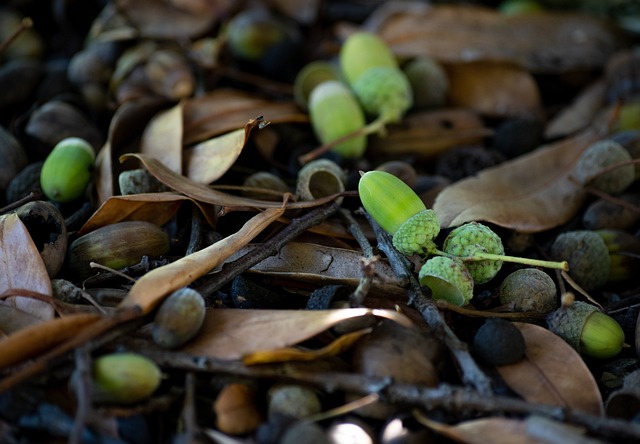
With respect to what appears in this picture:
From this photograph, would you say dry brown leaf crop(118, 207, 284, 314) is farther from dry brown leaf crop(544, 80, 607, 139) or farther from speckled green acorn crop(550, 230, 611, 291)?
dry brown leaf crop(544, 80, 607, 139)

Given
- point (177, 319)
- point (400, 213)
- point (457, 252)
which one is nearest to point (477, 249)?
point (457, 252)

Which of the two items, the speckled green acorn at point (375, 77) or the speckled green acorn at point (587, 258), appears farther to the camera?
the speckled green acorn at point (375, 77)

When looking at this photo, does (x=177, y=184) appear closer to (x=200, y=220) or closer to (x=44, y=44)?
(x=200, y=220)

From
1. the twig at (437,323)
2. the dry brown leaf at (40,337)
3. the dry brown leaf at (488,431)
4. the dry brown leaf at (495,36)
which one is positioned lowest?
the dry brown leaf at (488,431)

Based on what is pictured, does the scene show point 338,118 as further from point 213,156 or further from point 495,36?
point 495,36

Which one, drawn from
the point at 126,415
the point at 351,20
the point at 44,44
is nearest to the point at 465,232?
the point at 126,415

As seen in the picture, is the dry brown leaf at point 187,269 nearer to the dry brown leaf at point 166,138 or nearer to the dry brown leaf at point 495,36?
the dry brown leaf at point 166,138

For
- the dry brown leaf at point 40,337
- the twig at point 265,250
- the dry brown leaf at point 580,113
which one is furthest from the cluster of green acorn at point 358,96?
the dry brown leaf at point 40,337

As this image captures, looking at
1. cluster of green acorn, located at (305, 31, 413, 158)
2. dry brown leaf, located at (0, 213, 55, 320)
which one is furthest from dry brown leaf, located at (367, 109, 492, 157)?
dry brown leaf, located at (0, 213, 55, 320)
